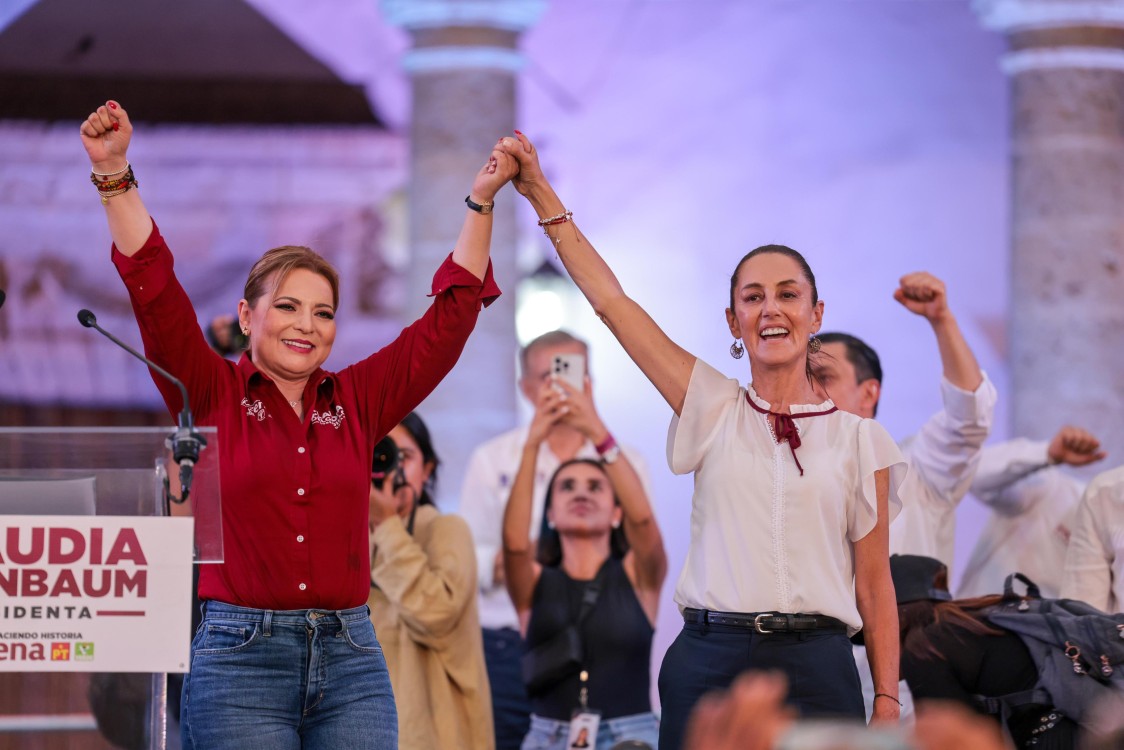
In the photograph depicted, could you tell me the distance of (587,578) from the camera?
411cm

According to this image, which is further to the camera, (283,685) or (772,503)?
(772,503)

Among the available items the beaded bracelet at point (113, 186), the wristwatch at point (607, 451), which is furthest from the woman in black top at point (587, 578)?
the beaded bracelet at point (113, 186)

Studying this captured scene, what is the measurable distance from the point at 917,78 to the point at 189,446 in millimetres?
5040

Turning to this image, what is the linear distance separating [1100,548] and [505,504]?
1687 millimetres

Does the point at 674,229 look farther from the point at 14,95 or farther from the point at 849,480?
the point at 849,480

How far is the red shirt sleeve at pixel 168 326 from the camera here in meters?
2.40

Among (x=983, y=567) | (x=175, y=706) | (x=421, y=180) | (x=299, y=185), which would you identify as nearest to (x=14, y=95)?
(x=299, y=185)

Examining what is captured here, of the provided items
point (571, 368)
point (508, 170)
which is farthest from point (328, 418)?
point (571, 368)

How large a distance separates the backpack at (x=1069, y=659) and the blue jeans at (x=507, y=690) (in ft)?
5.39

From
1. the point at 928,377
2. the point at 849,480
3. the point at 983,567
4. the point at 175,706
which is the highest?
the point at 928,377

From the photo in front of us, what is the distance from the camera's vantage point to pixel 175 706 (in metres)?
3.88

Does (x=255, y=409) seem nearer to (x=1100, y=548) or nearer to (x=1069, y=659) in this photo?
(x=1069, y=659)

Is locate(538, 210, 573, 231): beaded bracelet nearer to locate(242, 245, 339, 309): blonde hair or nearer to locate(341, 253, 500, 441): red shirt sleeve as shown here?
locate(341, 253, 500, 441): red shirt sleeve

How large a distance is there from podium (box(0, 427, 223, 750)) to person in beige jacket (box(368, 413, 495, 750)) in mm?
1138
